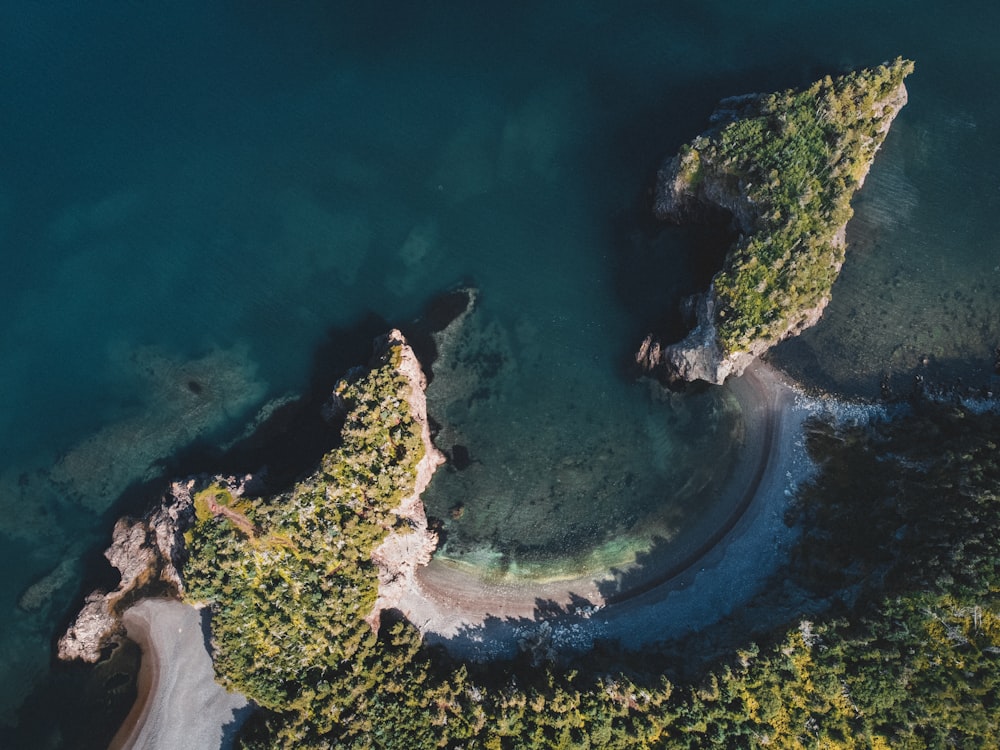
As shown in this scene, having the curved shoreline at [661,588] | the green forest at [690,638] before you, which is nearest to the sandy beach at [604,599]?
the curved shoreline at [661,588]

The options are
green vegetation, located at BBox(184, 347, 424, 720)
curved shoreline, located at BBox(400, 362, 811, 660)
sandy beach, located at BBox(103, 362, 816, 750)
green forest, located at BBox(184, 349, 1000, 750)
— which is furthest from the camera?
curved shoreline, located at BBox(400, 362, 811, 660)

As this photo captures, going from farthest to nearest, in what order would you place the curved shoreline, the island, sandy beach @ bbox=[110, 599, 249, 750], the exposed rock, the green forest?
the curved shoreline, the exposed rock, sandy beach @ bbox=[110, 599, 249, 750], the island, the green forest

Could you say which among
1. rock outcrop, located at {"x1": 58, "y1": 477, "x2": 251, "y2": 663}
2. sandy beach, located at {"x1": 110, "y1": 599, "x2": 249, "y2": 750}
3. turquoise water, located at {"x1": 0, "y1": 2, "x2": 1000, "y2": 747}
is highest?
turquoise water, located at {"x1": 0, "y1": 2, "x2": 1000, "y2": 747}

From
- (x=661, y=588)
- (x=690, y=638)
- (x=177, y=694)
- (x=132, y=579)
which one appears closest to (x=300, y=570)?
(x=177, y=694)

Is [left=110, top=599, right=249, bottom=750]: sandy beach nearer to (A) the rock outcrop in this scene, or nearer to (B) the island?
(B) the island

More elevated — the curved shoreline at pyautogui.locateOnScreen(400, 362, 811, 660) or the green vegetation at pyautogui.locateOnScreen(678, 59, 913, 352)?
the green vegetation at pyautogui.locateOnScreen(678, 59, 913, 352)

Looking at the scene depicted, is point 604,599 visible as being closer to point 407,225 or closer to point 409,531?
point 409,531

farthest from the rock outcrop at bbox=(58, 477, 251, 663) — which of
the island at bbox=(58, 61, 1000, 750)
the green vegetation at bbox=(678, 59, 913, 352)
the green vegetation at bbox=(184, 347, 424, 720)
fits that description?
the green vegetation at bbox=(678, 59, 913, 352)
